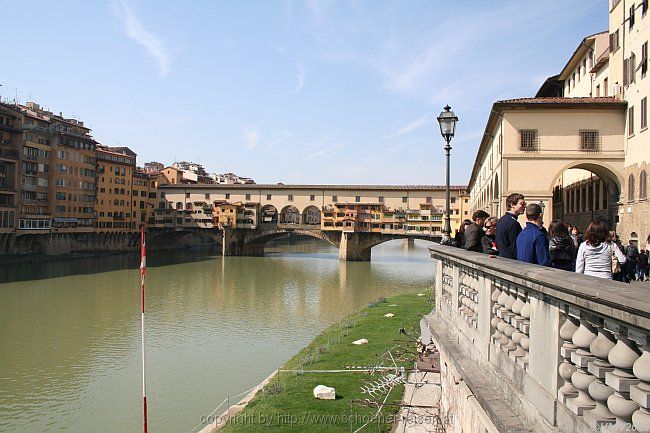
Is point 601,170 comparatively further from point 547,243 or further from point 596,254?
point 547,243

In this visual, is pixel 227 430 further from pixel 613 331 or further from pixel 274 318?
pixel 274 318

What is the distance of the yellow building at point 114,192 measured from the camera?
67.4 meters

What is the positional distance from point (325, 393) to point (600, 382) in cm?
1000

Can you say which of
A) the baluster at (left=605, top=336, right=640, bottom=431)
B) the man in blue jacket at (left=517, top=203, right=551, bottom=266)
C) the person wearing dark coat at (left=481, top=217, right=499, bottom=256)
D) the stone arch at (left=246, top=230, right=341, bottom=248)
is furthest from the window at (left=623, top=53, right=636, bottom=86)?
the stone arch at (left=246, top=230, right=341, bottom=248)

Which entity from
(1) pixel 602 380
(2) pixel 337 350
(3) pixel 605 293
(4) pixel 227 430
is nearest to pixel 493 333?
(1) pixel 602 380

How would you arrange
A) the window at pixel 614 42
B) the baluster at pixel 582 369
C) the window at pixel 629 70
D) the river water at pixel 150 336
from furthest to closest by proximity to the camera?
the window at pixel 614 42
the window at pixel 629 70
the river water at pixel 150 336
the baluster at pixel 582 369

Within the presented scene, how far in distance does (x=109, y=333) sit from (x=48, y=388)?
287 inches

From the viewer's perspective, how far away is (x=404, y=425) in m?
9.91

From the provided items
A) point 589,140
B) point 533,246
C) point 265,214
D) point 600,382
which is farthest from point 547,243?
point 265,214

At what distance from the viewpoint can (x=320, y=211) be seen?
228ft

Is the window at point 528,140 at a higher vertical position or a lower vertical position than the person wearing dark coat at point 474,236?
higher

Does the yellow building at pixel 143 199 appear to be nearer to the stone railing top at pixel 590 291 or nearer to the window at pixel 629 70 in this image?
the window at pixel 629 70

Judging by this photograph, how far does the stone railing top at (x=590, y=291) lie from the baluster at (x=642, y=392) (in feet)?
0.64

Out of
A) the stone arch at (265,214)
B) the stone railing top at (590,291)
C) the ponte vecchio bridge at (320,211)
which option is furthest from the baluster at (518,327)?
the stone arch at (265,214)
